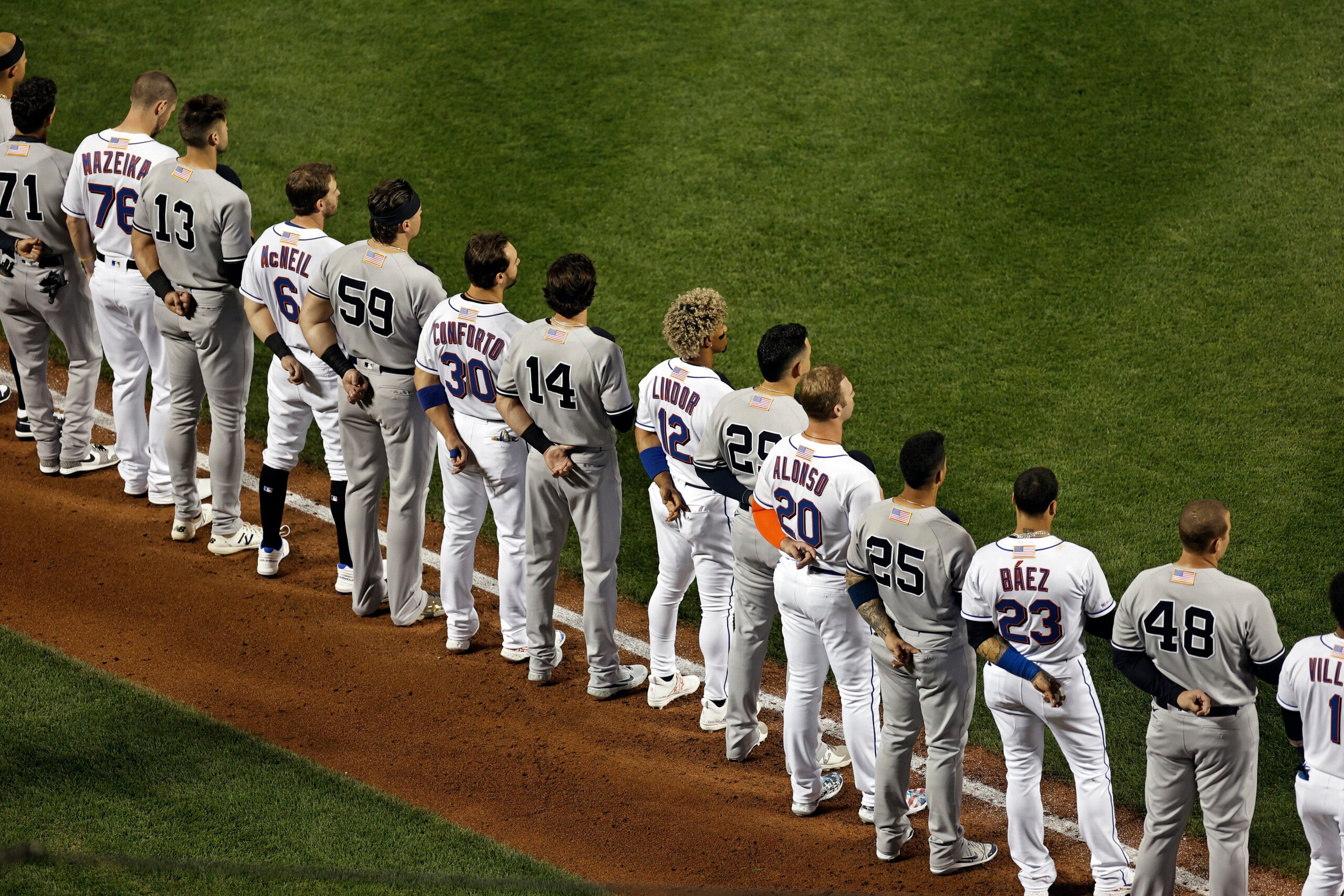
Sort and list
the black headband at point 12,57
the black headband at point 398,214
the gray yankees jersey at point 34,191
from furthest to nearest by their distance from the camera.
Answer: the black headband at point 12,57 < the gray yankees jersey at point 34,191 < the black headband at point 398,214

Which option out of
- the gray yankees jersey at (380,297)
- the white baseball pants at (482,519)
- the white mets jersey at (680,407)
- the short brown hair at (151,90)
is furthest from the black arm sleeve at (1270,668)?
the short brown hair at (151,90)

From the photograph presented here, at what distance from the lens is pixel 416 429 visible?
598 cm

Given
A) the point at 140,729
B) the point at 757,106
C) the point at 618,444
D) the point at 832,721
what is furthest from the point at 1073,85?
the point at 140,729

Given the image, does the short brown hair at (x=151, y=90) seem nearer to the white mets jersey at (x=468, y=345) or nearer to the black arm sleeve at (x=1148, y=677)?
the white mets jersey at (x=468, y=345)

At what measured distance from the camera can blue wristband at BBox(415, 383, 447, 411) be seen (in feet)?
18.8

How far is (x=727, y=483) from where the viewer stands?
16.8ft

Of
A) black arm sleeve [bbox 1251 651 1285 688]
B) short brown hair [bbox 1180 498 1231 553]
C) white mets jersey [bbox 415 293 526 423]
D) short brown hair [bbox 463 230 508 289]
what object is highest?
short brown hair [bbox 463 230 508 289]

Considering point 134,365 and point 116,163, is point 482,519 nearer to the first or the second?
point 134,365

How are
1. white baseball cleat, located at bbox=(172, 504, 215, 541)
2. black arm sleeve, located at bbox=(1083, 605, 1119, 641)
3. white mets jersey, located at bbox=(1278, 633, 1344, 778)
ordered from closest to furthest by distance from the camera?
white mets jersey, located at bbox=(1278, 633, 1344, 778), black arm sleeve, located at bbox=(1083, 605, 1119, 641), white baseball cleat, located at bbox=(172, 504, 215, 541)

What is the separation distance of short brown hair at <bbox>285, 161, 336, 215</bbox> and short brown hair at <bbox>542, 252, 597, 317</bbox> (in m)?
1.34

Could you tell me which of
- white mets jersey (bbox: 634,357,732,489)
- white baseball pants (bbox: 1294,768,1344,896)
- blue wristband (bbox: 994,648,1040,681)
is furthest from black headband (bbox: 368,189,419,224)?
white baseball pants (bbox: 1294,768,1344,896)

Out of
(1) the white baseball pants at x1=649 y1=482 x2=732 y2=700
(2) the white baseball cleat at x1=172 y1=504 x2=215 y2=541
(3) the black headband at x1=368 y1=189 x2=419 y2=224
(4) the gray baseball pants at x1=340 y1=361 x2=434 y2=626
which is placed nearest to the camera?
(1) the white baseball pants at x1=649 y1=482 x2=732 y2=700

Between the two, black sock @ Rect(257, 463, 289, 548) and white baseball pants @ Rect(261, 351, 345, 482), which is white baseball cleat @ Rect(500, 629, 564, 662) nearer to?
white baseball pants @ Rect(261, 351, 345, 482)

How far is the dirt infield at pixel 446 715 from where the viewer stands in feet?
16.1
